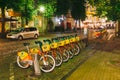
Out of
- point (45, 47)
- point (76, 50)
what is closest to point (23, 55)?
point (45, 47)

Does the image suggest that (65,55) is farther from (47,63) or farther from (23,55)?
(23,55)

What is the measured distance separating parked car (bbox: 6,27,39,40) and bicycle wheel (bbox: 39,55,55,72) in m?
22.9

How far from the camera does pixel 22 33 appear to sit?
34938 millimetres

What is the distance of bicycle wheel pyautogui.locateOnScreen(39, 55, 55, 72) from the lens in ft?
37.8

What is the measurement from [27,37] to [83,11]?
40211mm

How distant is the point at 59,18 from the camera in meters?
68.1

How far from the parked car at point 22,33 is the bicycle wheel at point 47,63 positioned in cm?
2292

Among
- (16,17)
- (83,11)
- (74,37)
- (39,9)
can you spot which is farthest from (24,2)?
(83,11)

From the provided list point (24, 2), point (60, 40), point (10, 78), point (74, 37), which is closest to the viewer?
point (10, 78)

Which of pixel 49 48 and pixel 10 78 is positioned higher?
pixel 49 48

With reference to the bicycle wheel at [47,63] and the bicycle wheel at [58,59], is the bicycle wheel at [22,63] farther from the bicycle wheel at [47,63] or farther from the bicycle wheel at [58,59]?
the bicycle wheel at [58,59]

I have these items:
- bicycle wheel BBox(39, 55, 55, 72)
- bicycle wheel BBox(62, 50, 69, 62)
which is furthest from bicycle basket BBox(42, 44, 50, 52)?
bicycle wheel BBox(62, 50, 69, 62)

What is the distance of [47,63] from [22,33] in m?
23.8

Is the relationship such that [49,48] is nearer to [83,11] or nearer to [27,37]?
[27,37]
